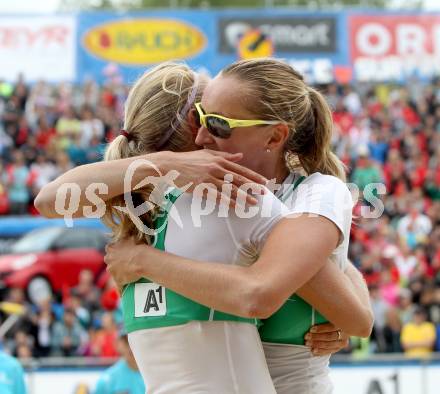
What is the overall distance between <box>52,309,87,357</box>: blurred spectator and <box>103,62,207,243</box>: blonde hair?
898 cm

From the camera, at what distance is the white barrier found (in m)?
8.22

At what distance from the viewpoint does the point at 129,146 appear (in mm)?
2695

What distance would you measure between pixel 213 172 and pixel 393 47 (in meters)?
19.6

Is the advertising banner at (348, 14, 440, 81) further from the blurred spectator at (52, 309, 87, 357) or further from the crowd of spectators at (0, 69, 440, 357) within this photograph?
the blurred spectator at (52, 309, 87, 357)

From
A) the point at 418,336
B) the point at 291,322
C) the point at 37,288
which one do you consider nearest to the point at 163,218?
the point at 291,322

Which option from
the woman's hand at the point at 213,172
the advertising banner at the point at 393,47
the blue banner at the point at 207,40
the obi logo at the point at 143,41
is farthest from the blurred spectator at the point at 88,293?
the woman's hand at the point at 213,172

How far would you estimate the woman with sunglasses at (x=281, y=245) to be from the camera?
233 centimetres

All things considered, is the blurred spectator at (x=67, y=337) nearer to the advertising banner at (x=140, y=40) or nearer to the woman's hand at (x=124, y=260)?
the woman's hand at (x=124, y=260)

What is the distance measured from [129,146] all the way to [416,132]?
1682 cm

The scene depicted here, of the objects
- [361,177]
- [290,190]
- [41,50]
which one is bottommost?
[361,177]

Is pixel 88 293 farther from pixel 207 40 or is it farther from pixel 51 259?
pixel 207 40

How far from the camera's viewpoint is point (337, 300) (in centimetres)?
245

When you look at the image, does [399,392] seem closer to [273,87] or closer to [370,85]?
[273,87]

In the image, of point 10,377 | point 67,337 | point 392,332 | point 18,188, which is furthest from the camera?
point 18,188
